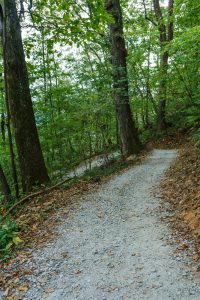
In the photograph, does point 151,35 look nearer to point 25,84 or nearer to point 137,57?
point 137,57

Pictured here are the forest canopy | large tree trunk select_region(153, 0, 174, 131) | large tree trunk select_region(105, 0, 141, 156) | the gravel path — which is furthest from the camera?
large tree trunk select_region(153, 0, 174, 131)

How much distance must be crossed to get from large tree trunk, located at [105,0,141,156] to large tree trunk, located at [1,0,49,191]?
449cm

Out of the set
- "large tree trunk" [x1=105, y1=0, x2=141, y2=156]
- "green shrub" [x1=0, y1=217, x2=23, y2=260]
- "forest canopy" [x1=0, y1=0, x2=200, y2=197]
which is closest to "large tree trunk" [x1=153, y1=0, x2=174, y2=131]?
"forest canopy" [x1=0, y1=0, x2=200, y2=197]

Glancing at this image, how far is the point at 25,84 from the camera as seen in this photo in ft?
27.3

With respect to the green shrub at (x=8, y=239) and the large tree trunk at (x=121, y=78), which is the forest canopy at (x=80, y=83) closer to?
the large tree trunk at (x=121, y=78)

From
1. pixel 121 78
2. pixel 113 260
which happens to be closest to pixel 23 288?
pixel 113 260

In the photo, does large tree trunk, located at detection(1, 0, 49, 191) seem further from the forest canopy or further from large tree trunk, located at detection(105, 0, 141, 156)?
large tree trunk, located at detection(105, 0, 141, 156)

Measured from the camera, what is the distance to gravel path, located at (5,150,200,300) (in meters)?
3.38

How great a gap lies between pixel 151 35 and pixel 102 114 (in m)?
9.43

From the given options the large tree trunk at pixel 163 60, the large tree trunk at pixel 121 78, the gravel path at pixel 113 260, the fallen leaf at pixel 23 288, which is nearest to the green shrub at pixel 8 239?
the gravel path at pixel 113 260

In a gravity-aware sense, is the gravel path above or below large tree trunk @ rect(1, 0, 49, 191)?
below

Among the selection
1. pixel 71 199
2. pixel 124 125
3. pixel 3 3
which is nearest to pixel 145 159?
pixel 124 125

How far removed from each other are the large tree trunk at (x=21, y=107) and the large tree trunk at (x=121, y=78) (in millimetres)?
4494

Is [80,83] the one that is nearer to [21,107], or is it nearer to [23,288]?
[21,107]
